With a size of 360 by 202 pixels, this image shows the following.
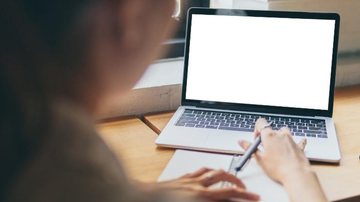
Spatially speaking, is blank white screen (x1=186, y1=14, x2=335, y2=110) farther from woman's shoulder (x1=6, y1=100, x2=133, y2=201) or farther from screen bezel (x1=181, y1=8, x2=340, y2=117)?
woman's shoulder (x1=6, y1=100, x2=133, y2=201)

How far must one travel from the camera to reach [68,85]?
34 cm

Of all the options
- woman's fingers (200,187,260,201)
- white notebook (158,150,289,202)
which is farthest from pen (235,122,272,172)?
woman's fingers (200,187,260,201)

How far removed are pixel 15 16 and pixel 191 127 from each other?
80 cm

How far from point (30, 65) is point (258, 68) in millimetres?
909

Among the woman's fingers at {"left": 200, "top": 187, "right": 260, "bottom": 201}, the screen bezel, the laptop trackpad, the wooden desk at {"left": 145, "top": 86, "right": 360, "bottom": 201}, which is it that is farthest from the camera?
the screen bezel

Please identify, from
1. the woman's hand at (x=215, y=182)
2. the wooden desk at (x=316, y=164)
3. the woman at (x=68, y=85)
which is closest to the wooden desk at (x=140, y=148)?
the wooden desk at (x=316, y=164)

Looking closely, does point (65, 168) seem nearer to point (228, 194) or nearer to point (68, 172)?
point (68, 172)

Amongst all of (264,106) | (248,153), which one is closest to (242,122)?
(264,106)

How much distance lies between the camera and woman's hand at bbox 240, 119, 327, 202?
823 millimetres

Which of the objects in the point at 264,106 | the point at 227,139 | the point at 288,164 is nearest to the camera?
the point at 288,164

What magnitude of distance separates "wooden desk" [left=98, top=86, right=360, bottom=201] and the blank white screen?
97 mm

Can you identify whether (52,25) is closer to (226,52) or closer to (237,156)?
(237,156)

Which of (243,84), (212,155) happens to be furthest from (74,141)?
(243,84)

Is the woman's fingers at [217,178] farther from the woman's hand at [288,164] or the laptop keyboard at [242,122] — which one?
the laptop keyboard at [242,122]
